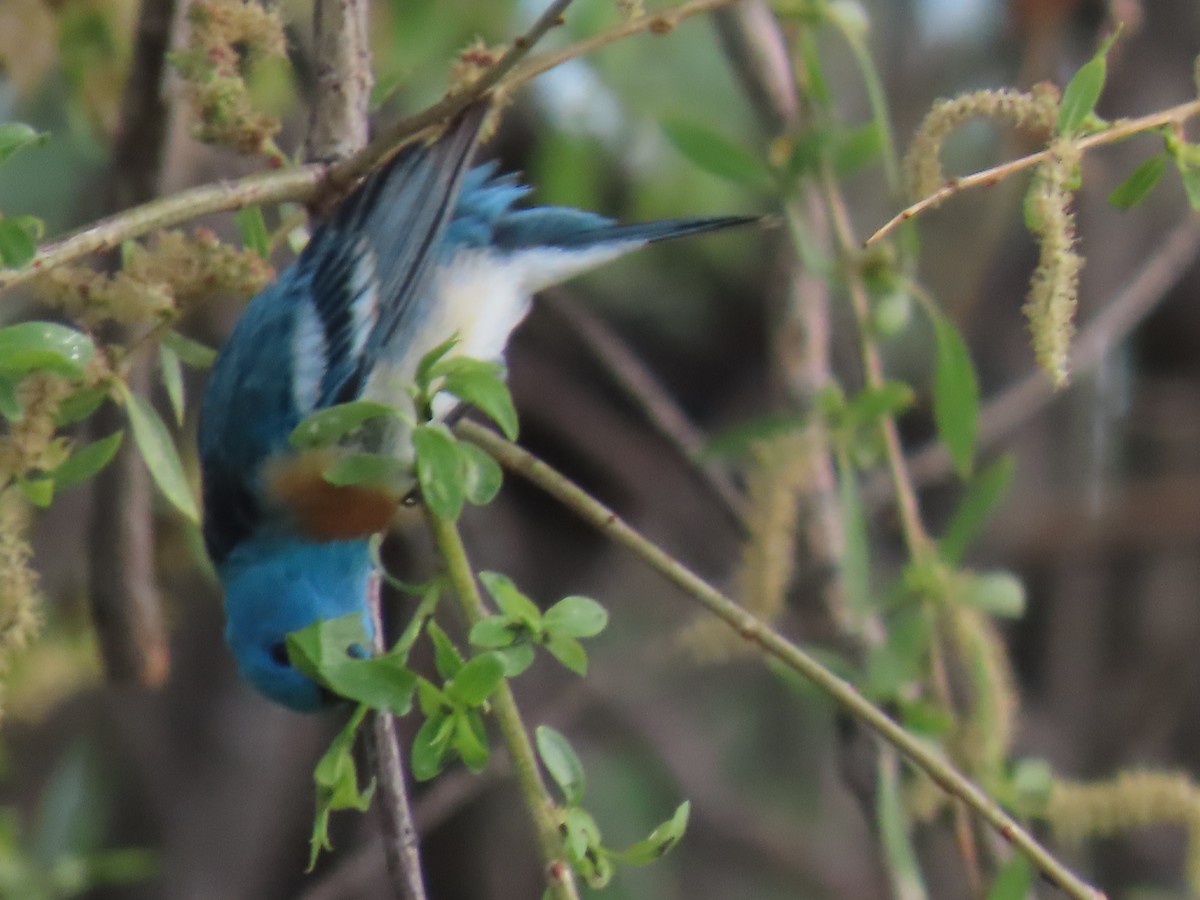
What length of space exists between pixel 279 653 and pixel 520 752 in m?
0.77

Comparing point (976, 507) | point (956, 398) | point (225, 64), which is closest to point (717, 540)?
point (976, 507)

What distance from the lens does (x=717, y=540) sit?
404 centimetres

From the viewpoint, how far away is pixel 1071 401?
4152 mm

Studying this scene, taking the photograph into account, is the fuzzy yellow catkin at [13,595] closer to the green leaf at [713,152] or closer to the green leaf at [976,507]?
the green leaf at [713,152]

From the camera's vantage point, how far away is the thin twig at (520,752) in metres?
1.39

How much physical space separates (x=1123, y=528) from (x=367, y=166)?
282 centimetres

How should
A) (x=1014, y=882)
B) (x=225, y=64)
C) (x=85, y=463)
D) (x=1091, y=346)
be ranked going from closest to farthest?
(x=85, y=463), (x=225, y=64), (x=1014, y=882), (x=1091, y=346)

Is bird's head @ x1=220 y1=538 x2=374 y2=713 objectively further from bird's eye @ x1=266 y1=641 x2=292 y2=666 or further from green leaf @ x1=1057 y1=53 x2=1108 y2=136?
green leaf @ x1=1057 y1=53 x2=1108 y2=136

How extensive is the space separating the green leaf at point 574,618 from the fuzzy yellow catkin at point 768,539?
2.53 ft

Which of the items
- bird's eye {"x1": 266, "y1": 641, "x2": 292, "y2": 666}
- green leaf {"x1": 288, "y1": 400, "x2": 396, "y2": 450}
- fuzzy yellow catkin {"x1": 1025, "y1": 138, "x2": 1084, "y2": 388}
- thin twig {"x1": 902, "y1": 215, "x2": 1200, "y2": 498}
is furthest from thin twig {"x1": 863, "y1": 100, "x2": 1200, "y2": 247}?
thin twig {"x1": 902, "y1": 215, "x2": 1200, "y2": 498}

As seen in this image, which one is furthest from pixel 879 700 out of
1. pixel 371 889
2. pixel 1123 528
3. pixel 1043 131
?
pixel 1123 528

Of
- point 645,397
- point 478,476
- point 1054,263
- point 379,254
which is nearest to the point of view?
point 1054,263

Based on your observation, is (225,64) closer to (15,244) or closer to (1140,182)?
(15,244)

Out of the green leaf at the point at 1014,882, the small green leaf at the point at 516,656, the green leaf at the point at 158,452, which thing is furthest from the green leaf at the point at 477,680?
the green leaf at the point at 1014,882
